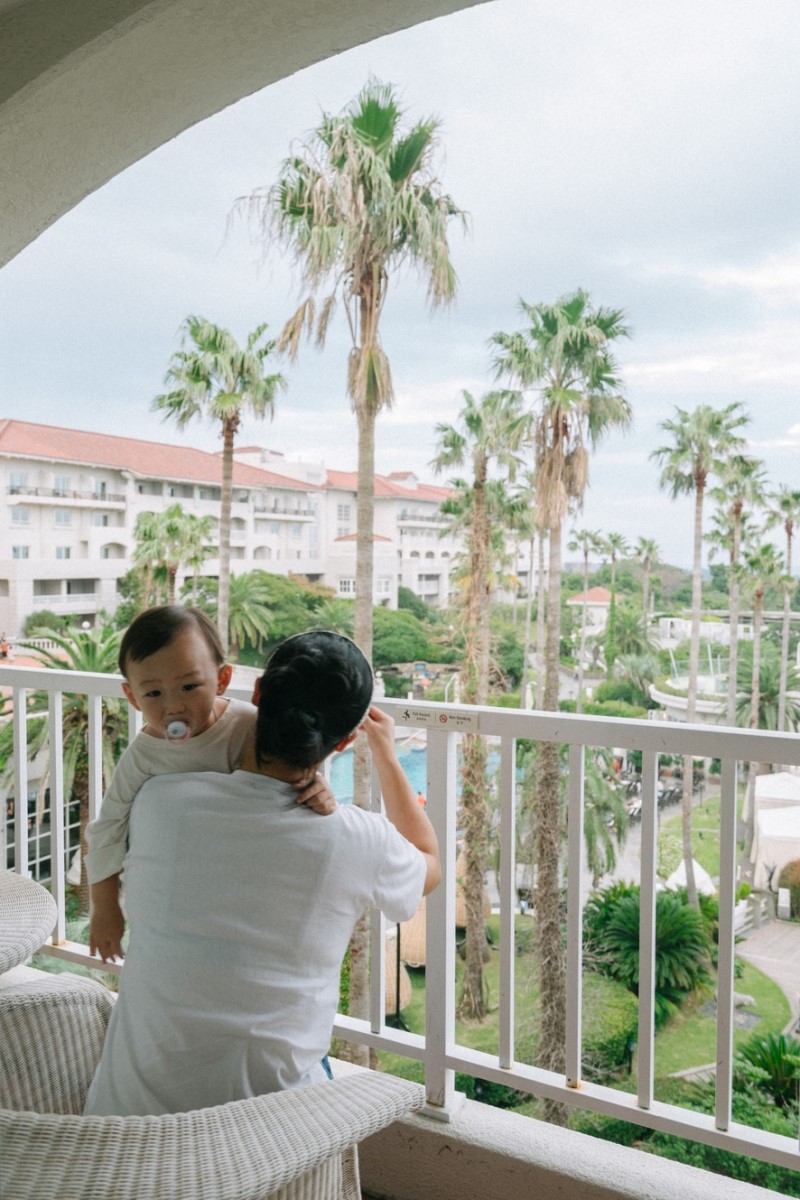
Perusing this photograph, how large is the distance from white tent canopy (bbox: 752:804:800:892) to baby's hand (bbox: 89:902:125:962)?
22716 mm

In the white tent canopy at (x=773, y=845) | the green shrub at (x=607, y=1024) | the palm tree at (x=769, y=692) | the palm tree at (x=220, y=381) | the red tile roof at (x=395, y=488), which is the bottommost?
the green shrub at (x=607, y=1024)

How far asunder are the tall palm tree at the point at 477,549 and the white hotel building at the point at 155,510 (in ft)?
4.68

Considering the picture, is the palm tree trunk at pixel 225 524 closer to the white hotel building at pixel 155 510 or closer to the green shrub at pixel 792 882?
the white hotel building at pixel 155 510

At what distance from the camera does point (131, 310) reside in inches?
1391

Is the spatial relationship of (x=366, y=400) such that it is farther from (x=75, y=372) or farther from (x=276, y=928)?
(x=75, y=372)

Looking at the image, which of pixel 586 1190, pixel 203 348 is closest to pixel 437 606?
pixel 203 348

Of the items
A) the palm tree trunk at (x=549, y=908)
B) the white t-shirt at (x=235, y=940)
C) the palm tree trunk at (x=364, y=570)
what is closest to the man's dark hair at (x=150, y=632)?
the white t-shirt at (x=235, y=940)

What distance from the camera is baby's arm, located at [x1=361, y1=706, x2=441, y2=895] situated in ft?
3.61

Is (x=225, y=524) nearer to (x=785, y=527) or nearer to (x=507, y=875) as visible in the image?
(x=785, y=527)

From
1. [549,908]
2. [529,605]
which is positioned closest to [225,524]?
[529,605]

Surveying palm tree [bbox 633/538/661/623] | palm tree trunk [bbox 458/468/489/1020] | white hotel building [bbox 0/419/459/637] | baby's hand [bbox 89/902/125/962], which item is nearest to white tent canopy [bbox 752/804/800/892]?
palm tree [bbox 633/538/661/623]

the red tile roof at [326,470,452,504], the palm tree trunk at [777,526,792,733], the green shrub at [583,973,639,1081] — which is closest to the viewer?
the green shrub at [583,973,639,1081]

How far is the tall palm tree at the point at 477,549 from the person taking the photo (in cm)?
1614

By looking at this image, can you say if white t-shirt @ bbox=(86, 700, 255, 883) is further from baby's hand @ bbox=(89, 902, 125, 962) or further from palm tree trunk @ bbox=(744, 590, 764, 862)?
palm tree trunk @ bbox=(744, 590, 764, 862)
